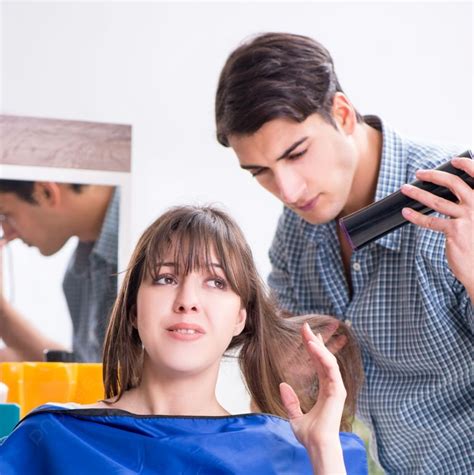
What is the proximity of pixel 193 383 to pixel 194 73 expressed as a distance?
6.43ft

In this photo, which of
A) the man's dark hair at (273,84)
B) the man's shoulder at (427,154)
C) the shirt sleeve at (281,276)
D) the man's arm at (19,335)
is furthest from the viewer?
the man's arm at (19,335)

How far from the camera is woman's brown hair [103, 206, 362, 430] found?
177 centimetres

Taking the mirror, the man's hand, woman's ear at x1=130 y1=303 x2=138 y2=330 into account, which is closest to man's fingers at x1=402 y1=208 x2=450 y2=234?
the man's hand

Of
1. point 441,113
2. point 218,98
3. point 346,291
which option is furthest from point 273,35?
point 441,113

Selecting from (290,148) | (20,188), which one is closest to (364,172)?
(290,148)

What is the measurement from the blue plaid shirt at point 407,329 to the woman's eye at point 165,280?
0.59 metres

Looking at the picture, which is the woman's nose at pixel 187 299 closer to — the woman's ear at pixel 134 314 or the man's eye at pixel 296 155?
the woman's ear at pixel 134 314

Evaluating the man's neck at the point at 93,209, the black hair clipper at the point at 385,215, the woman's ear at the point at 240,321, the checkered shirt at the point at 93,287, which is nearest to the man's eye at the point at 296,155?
the black hair clipper at the point at 385,215

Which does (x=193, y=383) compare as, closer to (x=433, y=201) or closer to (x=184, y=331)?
(x=184, y=331)

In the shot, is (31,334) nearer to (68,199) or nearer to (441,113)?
(68,199)

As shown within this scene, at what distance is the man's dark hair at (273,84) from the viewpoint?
6.55 feet

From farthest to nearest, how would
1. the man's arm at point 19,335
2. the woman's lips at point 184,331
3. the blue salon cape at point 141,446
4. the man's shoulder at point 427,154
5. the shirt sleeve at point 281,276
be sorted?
the man's arm at point 19,335, the shirt sleeve at point 281,276, the man's shoulder at point 427,154, the woman's lips at point 184,331, the blue salon cape at point 141,446

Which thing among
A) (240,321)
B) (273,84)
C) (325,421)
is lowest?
(325,421)

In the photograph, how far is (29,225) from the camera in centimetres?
337
